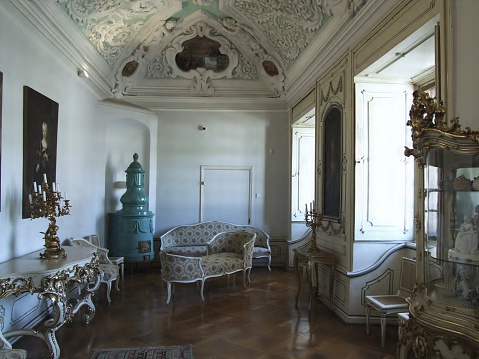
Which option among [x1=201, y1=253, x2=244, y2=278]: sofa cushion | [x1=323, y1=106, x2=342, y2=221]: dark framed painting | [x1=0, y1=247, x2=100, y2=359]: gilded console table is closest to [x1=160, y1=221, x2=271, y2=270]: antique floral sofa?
[x1=201, y1=253, x2=244, y2=278]: sofa cushion

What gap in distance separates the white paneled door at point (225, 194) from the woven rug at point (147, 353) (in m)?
5.48

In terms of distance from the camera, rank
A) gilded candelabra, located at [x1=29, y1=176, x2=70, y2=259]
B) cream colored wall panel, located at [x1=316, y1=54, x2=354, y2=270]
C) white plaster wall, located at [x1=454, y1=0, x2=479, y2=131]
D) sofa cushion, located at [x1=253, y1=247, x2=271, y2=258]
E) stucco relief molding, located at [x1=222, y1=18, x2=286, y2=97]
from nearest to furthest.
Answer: white plaster wall, located at [x1=454, y1=0, x2=479, y2=131]
gilded candelabra, located at [x1=29, y1=176, x2=70, y2=259]
cream colored wall panel, located at [x1=316, y1=54, x2=354, y2=270]
stucco relief molding, located at [x1=222, y1=18, x2=286, y2=97]
sofa cushion, located at [x1=253, y1=247, x2=271, y2=258]

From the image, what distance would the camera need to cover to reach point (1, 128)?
4.36 m

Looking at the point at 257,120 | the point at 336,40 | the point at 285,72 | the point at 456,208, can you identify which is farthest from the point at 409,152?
the point at 257,120

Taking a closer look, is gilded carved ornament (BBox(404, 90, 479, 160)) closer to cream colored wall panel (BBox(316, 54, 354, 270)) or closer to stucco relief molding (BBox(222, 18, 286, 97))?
cream colored wall panel (BBox(316, 54, 354, 270))

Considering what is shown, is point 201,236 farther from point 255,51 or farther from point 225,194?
point 255,51

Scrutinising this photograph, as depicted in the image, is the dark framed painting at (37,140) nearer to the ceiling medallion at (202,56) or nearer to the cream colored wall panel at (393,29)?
the ceiling medallion at (202,56)

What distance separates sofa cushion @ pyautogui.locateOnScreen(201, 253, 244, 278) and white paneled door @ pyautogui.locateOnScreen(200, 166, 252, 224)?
6.64 feet

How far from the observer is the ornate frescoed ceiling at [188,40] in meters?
5.95

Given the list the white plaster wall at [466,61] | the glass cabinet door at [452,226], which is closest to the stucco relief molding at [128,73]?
the white plaster wall at [466,61]

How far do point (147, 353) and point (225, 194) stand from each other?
5835 millimetres

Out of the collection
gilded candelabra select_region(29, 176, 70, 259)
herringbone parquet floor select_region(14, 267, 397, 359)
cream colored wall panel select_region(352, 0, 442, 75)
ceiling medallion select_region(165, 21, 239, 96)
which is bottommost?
herringbone parquet floor select_region(14, 267, 397, 359)

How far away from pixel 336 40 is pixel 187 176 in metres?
5.27

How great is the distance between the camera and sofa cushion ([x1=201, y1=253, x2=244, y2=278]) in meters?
6.86
